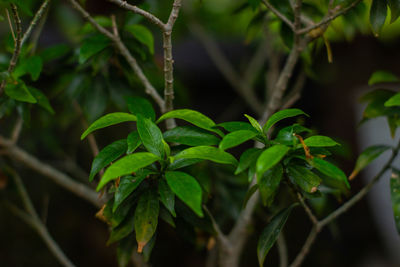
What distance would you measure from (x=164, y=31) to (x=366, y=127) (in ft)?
9.09

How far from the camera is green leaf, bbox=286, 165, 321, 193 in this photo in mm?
692

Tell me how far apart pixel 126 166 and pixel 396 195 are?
689 millimetres

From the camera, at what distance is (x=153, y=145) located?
701 millimetres

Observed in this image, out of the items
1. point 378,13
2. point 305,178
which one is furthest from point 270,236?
point 378,13

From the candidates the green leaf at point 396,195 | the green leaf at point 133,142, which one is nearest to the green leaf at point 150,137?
the green leaf at point 133,142

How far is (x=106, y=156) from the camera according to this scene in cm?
73

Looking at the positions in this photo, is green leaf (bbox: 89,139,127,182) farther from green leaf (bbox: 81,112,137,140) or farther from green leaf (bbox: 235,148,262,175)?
green leaf (bbox: 235,148,262,175)

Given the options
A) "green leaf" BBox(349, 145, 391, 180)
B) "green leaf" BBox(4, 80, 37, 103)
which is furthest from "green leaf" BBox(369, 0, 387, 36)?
"green leaf" BBox(4, 80, 37, 103)

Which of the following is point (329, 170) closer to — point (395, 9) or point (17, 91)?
point (395, 9)

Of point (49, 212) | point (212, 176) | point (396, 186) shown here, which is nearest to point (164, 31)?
point (396, 186)

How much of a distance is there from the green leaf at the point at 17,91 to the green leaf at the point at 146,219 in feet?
1.22

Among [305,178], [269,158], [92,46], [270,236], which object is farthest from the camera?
[92,46]

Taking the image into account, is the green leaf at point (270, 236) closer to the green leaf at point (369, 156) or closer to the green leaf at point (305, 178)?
the green leaf at point (305, 178)

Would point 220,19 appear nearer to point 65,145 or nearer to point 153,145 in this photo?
point 65,145
